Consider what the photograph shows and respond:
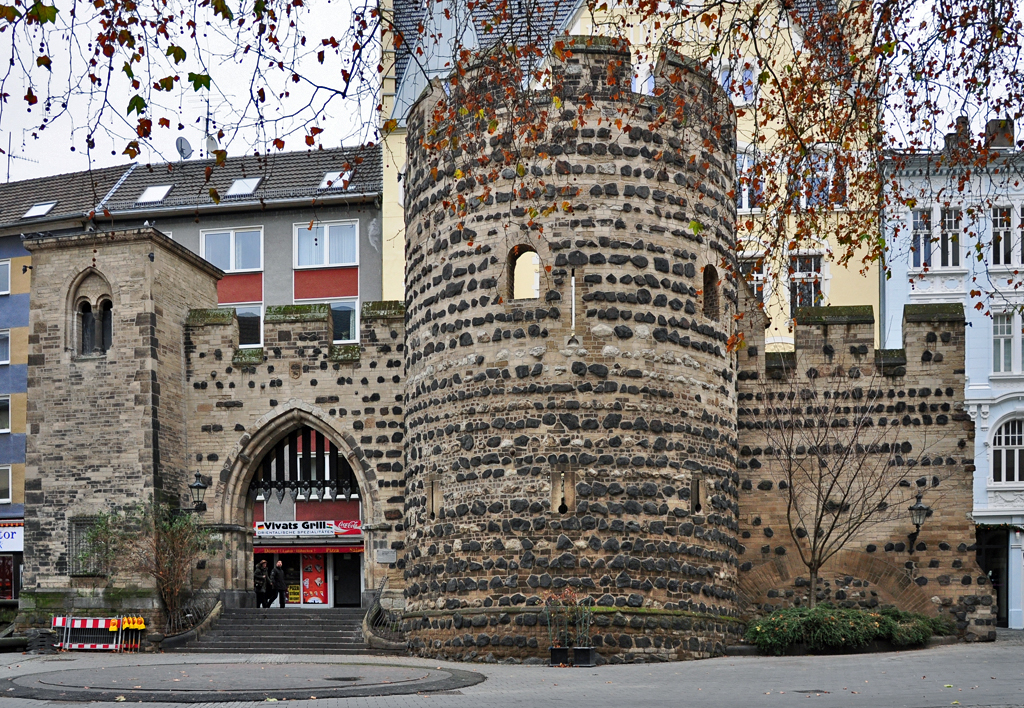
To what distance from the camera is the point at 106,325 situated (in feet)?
76.2

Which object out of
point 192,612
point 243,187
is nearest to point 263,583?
point 192,612

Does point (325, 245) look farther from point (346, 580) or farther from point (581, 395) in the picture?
point (581, 395)

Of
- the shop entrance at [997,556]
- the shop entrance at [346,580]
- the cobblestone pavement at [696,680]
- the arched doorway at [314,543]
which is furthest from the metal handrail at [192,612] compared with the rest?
the shop entrance at [997,556]

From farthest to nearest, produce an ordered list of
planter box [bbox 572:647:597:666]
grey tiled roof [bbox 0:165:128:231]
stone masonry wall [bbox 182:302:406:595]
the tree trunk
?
1. grey tiled roof [bbox 0:165:128:231]
2. stone masonry wall [bbox 182:302:406:595]
3. the tree trunk
4. planter box [bbox 572:647:597:666]

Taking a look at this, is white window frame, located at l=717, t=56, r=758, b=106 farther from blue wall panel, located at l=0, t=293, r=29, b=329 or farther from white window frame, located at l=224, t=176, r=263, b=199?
blue wall panel, located at l=0, t=293, r=29, b=329

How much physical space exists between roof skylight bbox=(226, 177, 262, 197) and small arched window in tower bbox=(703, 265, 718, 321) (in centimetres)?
1927

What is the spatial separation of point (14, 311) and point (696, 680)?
28131 millimetres

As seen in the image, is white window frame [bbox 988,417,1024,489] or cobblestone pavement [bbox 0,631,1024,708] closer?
cobblestone pavement [bbox 0,631,1024,708]

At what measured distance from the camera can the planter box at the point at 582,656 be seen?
1708 cm

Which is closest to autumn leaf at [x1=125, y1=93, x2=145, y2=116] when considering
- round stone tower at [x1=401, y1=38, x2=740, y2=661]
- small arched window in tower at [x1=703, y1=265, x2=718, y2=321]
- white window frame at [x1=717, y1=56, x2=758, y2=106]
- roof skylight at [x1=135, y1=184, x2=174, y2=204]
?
white window frame at [x1=717, y1=56, x2=758, y2=106]

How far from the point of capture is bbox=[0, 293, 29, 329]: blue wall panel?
122 feet

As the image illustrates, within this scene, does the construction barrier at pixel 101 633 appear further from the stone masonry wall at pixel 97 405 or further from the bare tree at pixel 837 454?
the bare tree at pixel 837 454

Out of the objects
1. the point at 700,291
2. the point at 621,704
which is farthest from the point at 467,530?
the point at 621,704

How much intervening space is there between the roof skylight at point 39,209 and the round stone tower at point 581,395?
22.0 m
